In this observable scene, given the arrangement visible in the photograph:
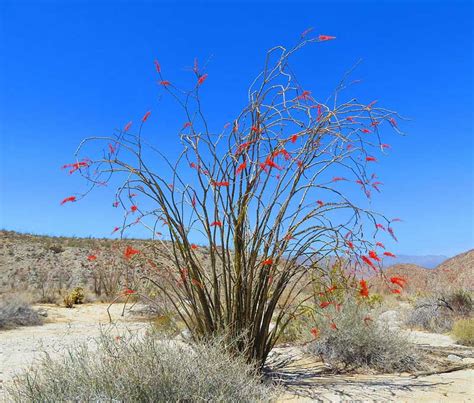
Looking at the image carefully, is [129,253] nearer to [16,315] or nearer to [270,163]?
[270,163]

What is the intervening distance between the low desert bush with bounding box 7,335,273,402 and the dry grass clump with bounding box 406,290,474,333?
8463 mm

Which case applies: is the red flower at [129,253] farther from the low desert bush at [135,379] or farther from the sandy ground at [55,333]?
the low desert bush at [135,379]

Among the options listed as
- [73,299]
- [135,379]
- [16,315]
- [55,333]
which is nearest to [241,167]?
[135,379]

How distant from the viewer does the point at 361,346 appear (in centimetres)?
744

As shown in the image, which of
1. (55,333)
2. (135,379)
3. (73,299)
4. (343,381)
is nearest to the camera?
(135,379)

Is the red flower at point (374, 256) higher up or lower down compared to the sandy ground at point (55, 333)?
higher up

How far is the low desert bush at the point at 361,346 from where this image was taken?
7.25 m

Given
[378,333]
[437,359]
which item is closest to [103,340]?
[378,333]

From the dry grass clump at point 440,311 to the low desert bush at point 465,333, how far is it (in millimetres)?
1520

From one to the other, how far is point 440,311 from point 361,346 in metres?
5.57

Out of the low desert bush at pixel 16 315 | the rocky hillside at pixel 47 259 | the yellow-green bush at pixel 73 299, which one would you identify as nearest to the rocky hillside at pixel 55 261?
the rocky hillside at pixel 47 259

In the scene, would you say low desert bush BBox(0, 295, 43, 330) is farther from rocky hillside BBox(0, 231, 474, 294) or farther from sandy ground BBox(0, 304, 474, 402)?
rocky hillside BBox(0, 231, 474, 294)

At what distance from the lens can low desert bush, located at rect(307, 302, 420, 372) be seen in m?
7.25

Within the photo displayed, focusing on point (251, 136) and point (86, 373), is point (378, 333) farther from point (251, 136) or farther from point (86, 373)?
point (86, 373)
